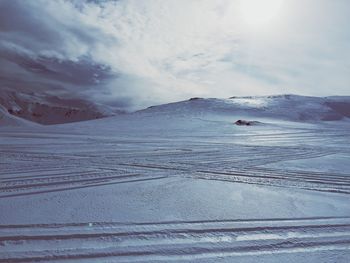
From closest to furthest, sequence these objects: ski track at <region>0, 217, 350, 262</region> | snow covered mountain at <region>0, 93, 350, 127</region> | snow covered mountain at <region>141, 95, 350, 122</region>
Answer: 1. ski track at <region>0, 217, 350, 262</region>
2. snow covered mountain at <region>0, 93, 350, 127</region>
3. snow covered mountain at <region>141, 95, 350, 122</region>

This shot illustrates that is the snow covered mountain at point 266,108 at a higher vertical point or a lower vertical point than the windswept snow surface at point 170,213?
higher

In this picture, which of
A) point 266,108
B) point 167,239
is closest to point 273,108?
point 266,108

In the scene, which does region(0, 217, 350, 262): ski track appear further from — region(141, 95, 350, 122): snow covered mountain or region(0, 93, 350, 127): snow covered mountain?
region(141, 95, 350, 122): snow covered mountain

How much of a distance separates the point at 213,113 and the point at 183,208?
23.5 m

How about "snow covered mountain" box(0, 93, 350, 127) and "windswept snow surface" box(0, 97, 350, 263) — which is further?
"snow covered mountain" box(0, 93, 350, 127)

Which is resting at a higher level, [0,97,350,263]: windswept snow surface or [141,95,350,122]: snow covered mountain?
[141,95,350,122]: snow covered mountain

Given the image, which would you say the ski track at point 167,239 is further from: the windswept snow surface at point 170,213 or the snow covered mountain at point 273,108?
the snow covered mountain at point 273,108

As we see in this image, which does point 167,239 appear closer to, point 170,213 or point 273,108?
point 170,213

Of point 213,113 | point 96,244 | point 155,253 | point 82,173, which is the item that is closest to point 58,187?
point 82,173

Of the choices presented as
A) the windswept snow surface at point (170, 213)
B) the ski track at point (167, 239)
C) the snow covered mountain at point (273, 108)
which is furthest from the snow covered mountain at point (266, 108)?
the ski track at point (167, 239)

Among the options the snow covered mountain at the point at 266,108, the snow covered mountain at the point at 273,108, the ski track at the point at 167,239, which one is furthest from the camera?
the snow covered mountain at the point at 273,108

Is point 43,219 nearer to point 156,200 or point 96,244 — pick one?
point 96,244

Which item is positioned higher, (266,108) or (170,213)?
(266,108)

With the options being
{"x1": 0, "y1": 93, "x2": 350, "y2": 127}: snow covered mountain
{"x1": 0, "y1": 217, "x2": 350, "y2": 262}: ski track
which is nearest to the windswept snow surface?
{"x1": 0, "y1": 217, "x2": 350, "y2": 262}: ski track
